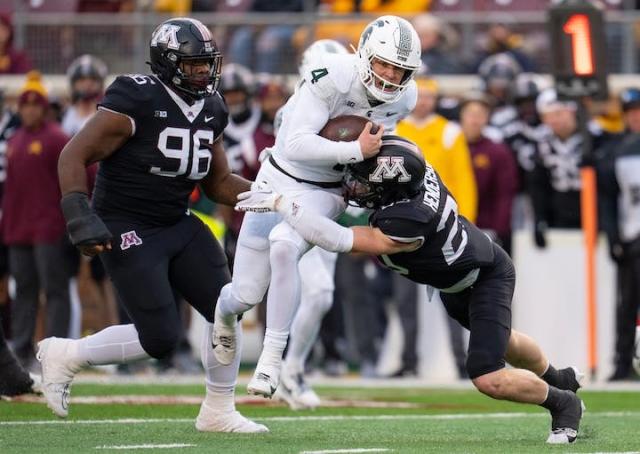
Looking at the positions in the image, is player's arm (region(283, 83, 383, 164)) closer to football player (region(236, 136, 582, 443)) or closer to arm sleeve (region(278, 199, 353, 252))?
football player (region(236, 136, 582, 443))

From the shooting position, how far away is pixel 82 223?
6.82 metres

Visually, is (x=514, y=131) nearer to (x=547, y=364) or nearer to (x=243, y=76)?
(x=243, y=76)

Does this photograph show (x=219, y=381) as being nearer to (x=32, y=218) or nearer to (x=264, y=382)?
(x=264, y=382)

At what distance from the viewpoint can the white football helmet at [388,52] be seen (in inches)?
282

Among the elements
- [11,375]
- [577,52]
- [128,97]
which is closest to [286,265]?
[128,97]

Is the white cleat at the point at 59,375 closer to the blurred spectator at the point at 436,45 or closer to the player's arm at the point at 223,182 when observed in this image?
the player's arm at the point at 223,182

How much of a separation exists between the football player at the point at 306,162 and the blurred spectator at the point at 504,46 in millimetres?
6372

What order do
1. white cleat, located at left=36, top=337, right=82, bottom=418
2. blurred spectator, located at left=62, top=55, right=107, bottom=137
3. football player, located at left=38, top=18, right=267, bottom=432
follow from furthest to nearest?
blurred spectator, located at left=62, top=55, right=107, bottom=137, white cleat, located at left=36, top=337, right=82, bottom=418, football player, located at left=38, top=18, right=267, bottom=432

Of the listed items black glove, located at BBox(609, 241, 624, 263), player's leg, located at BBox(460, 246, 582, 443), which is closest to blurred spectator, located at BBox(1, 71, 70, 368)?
black glove, located at BBox(609, 241, 624, 263)

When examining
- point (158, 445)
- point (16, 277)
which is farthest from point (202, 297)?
point (16, 277)

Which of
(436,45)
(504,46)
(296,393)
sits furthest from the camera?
(504,46)

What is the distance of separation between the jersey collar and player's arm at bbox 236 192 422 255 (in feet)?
1.69

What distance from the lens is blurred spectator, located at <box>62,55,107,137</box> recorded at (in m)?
12.2

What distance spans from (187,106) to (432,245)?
1.30 m
